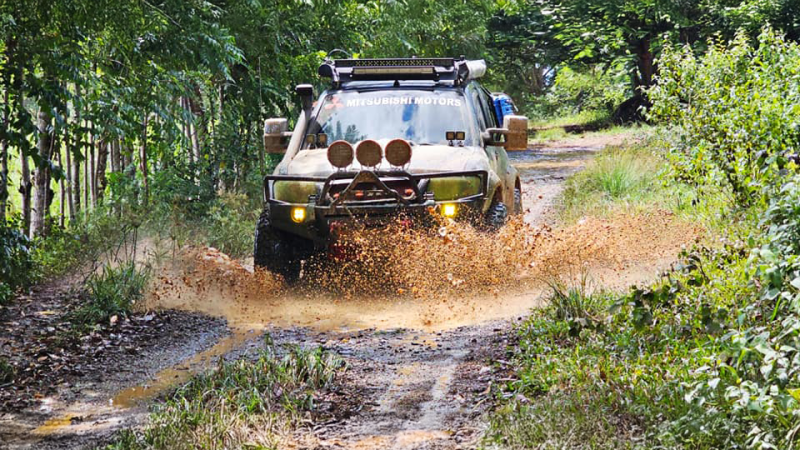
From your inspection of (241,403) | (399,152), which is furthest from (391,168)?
(241,403)

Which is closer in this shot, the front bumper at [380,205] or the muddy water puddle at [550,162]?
the front bumper at [380,205]

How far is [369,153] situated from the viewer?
8.31 meters

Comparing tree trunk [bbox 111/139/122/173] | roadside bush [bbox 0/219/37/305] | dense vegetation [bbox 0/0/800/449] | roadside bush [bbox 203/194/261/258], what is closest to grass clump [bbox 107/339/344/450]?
dense vegetation [bbox 0/0/800/449]

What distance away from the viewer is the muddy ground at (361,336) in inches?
207

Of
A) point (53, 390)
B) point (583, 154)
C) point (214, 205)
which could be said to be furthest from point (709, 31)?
point (53, 390)

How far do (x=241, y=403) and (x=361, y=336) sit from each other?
220 centimetres

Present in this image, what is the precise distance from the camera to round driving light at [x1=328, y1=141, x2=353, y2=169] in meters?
8.33

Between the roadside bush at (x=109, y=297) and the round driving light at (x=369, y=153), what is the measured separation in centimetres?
228

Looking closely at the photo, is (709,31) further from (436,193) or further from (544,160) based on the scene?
(436,193)

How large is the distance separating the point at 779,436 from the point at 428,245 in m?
4.62

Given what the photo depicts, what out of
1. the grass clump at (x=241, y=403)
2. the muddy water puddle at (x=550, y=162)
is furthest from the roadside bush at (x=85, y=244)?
the muddy water puddle at (x=550, y=162)

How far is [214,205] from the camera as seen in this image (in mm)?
13109

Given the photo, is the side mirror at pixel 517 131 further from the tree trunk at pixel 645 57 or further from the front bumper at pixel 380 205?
the tree trunk at pixel 645 57

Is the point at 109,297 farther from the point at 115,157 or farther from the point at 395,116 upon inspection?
the point at 115,157
